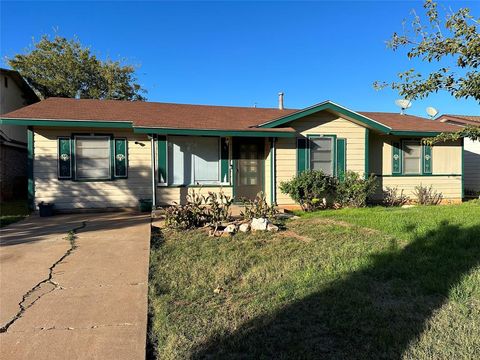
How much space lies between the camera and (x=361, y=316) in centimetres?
357

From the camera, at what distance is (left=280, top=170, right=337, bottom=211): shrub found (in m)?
10.7

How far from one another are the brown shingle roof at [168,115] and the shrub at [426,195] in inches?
79.9

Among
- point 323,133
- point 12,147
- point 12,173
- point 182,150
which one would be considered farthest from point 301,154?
point 12,147

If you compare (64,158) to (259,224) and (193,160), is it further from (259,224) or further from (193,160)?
(259,224)

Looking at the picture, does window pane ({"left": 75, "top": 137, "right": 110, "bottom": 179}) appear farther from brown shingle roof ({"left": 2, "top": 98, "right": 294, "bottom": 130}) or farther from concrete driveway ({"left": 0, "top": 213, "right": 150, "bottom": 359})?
concrete driveway ({"left": 0, "top": 213, "right": 150, "bottom": 359})

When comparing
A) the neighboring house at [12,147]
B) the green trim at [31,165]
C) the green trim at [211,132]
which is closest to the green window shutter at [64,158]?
the green trim at [31,165]

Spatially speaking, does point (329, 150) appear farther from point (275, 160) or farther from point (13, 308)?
point (13, 308)

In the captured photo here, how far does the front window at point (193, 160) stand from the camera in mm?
11414

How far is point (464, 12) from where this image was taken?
15.1 feet

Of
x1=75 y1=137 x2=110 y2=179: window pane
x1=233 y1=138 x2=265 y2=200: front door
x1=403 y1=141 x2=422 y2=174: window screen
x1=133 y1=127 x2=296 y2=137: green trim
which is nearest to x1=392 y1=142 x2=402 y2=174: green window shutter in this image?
x1=403 y1=141 x2=422 y2=174: window screen

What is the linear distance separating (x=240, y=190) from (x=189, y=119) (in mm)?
2701

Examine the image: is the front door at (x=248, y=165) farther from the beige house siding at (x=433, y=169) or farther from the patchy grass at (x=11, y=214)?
the patchy grass at (x=11, y=214)

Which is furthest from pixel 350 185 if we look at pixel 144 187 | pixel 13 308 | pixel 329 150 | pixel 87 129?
pixel 13 308

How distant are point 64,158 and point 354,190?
27.6 feet
